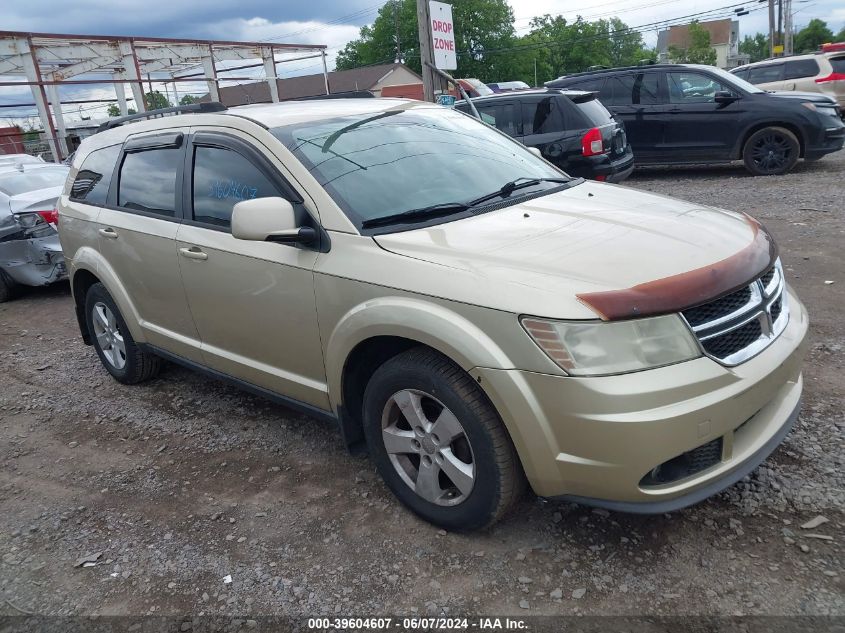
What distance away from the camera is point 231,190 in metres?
3.50

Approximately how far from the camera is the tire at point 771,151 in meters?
10.5

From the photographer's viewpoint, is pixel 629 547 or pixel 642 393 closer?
pixel 642 393

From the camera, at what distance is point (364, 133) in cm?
352

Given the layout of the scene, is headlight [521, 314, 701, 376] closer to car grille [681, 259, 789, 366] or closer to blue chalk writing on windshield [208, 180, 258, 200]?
car grille [681, 259, 789, 366]

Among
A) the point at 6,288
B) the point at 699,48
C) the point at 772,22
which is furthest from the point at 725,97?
the point at 699,48

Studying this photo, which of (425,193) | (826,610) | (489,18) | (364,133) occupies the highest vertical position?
(489,18)

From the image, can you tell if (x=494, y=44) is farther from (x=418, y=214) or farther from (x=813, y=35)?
(x=418, y=214)

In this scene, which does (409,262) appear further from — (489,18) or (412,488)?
(489,18)

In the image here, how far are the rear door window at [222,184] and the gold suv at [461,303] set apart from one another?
0.01 meters

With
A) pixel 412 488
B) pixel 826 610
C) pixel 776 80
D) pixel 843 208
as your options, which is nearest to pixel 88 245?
pixel 412 488

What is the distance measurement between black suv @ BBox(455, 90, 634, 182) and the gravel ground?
4.74m

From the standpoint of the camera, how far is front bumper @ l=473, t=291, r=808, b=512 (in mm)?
2236

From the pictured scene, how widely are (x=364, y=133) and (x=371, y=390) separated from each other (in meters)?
1.42

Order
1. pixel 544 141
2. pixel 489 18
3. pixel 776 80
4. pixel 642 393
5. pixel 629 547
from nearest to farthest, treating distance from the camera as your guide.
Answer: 1. pixel 642 393
2. pixel 629 547
3. pixel 544 141
4. pixel 776 80
5. pixel 489 18
